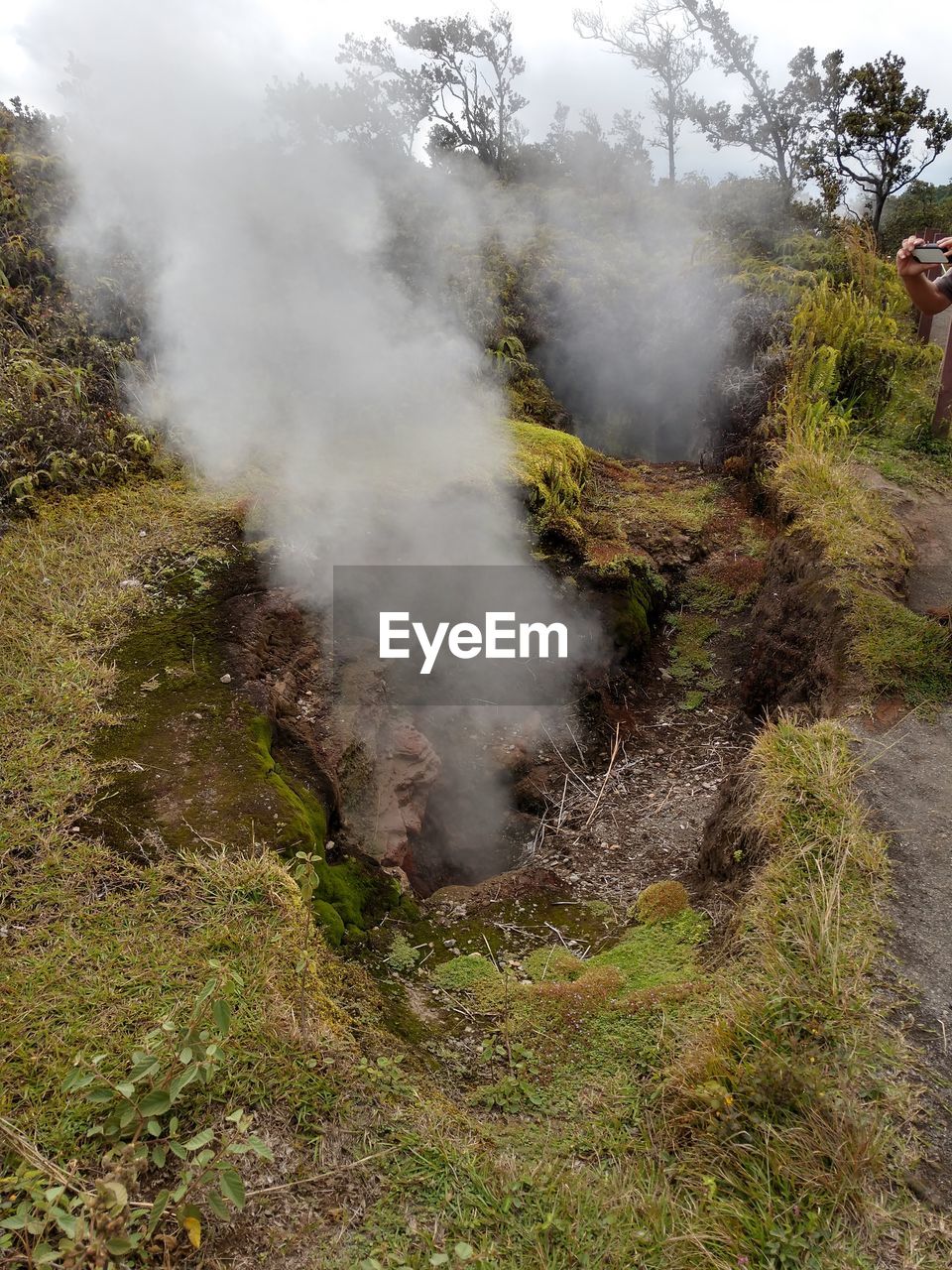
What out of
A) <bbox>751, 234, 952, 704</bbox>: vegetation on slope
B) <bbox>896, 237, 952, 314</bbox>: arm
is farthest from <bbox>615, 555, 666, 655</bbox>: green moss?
<bbox>896, 237, 952, 314</bbox>: arm

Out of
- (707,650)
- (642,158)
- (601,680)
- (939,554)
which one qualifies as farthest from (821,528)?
(642,158)

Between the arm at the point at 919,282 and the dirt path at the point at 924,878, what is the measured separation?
75.2 inches

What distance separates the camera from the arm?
2930mm

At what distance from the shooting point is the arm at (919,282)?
115 inches

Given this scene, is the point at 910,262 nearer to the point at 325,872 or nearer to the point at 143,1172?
the point at 325,872

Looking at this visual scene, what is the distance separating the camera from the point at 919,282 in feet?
9.66

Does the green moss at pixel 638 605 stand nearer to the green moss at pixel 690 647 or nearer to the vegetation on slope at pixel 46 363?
the green moss at pixel 690 647

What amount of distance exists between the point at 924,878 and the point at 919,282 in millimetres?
2305

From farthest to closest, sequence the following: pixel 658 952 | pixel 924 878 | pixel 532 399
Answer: pixel 532 399
pixel 658 952
pixel 924 878

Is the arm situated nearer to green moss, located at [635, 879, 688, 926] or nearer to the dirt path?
the dirt path

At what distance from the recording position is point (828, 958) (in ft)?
8.08

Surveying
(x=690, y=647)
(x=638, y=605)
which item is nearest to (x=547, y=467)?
(x=638, y=605)

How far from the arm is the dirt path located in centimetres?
191

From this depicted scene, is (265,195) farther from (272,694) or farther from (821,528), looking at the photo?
(821,528)
